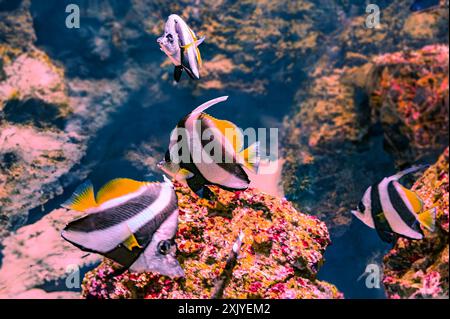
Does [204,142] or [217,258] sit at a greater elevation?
[204,142]

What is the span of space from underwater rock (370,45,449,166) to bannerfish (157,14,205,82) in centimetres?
439

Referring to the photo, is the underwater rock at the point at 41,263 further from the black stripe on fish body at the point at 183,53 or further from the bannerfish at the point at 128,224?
the bannerfish at the point at 128,224

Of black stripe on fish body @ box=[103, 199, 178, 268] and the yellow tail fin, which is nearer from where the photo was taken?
black stripe on fish body @ box=[103, 199, 178, 268]

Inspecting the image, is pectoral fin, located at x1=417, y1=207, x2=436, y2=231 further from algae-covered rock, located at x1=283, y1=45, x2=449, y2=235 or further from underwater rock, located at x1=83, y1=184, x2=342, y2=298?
algae-covered rock, located at x1=283, y1=45, x2=449, y2=235

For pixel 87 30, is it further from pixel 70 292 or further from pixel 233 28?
pixel 70 292

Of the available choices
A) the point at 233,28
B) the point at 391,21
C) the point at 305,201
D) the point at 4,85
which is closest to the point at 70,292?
the point at 4,85

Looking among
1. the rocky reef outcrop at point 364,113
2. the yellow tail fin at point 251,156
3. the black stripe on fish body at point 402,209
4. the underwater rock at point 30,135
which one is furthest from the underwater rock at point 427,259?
the underwater rock at point 30,135

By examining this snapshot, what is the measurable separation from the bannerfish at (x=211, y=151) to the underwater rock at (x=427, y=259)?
1865 millimetres

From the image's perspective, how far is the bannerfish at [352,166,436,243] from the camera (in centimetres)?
234

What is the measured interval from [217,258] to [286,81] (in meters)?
8.29

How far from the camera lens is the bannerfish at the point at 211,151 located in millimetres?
1816

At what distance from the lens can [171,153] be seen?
1.85 meters

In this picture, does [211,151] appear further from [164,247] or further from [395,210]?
A: [395,210]

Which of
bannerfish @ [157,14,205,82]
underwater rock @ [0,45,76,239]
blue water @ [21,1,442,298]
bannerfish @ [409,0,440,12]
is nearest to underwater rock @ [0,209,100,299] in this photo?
underwater rock @ [0,45,76,239]
